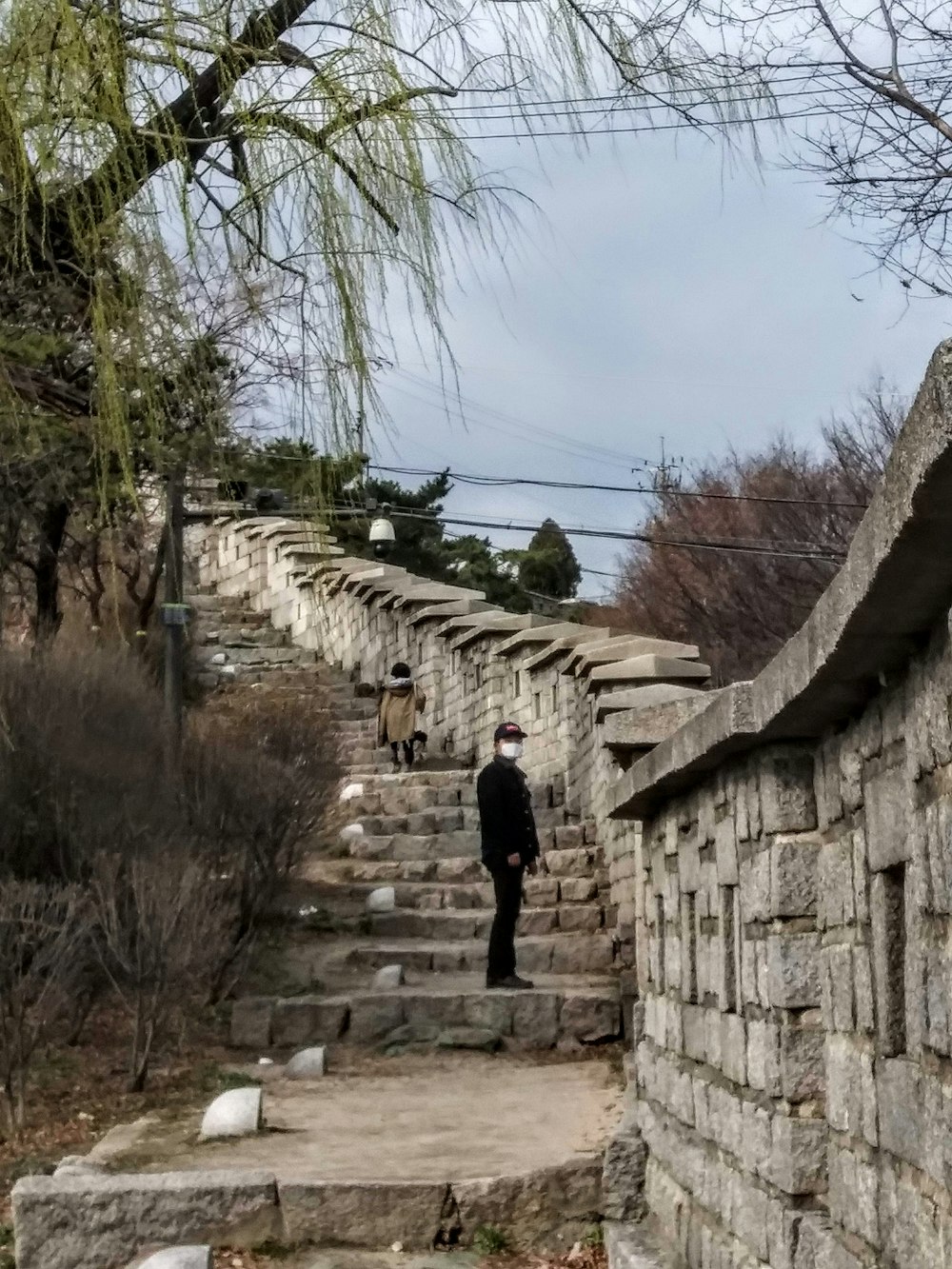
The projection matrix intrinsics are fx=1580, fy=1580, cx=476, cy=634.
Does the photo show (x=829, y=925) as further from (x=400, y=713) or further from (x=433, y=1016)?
(x=400, y=713)

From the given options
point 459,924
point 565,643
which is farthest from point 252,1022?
point 565,643

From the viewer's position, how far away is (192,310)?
3479mm

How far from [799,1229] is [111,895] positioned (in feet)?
16.4

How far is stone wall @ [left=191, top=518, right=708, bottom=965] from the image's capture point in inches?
349

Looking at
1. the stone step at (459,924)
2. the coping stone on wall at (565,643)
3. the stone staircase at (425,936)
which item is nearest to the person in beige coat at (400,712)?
the stone staircase at (425,936)

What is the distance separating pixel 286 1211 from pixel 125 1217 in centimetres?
56

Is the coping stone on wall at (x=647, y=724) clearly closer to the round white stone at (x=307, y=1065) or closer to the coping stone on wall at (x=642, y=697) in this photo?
the coping stone on wall at (x=642, y=697)

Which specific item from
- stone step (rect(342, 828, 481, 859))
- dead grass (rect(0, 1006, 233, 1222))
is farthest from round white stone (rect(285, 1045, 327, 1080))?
stone step (rect(342, 828, 481, 859))

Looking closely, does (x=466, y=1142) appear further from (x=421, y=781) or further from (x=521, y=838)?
(x=421, y=781)

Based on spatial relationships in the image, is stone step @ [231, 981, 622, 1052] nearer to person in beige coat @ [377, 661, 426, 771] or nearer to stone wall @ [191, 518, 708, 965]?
stone wall @ [191, 518, 708, 965]

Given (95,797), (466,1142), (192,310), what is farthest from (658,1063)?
(95,797)

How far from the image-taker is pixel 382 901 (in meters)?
10.8

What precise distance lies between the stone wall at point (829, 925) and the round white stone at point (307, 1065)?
9.69ft

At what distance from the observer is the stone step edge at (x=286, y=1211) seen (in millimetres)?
5441
